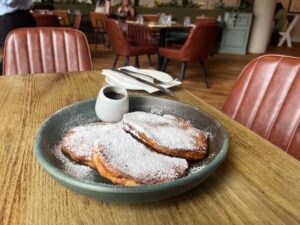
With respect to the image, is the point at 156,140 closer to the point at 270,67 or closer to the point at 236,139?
the point at 236,139

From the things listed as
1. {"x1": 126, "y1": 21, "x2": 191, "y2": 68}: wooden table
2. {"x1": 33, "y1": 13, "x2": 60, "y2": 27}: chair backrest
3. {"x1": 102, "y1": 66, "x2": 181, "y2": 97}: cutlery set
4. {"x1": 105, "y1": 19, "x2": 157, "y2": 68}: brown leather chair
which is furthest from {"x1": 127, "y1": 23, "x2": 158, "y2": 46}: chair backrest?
{"x1": 102, "y1": 66, "x2": 181, "y2": 97}: cutlery set

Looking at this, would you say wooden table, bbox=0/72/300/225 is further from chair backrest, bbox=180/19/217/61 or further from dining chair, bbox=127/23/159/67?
dining chair, bbox=127/23/159/67

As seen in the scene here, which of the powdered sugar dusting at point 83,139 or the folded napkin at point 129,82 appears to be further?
the folded napkin at point 129,82

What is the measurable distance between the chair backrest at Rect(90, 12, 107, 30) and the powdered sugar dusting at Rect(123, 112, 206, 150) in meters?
5.59

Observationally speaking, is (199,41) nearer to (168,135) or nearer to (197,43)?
(197,43)

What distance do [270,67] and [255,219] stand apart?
0.65 m

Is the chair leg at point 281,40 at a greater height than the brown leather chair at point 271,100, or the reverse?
the brown leather chair at point 271,100

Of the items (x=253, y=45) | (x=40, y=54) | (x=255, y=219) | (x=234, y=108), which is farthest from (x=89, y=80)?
(x=253, y=45)

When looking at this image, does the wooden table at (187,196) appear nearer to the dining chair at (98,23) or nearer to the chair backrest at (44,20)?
the chair backrest at (44,20)

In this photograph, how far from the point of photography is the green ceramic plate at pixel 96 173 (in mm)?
371

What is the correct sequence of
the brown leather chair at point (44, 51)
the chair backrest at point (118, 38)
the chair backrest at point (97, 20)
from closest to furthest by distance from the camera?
the brown leather chair at point (44, 51), the chair backrest at point (118, 38), the chair backrest at point (97, 20)

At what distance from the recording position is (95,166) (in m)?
0.47

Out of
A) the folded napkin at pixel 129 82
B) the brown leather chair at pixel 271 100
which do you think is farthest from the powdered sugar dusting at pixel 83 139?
the brown leather chair at pixel 271 100

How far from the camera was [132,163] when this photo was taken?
1.46ft
